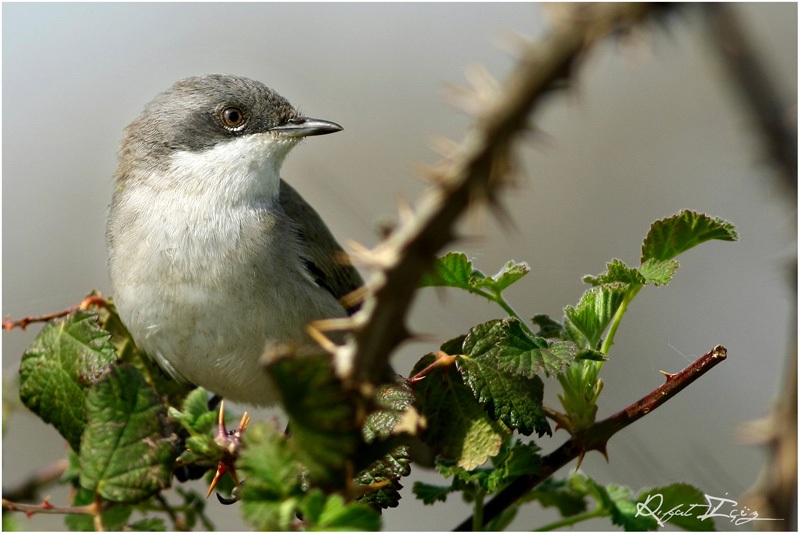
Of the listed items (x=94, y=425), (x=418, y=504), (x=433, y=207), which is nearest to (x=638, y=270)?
(x=433, y=207)

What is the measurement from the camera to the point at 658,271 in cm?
199

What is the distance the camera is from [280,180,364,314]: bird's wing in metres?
4.15

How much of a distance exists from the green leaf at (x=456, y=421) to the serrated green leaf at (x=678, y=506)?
48 cm

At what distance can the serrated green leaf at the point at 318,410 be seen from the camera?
119cm

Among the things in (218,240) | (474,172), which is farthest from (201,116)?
(474,172)

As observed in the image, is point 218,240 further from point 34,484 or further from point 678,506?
point 678,506

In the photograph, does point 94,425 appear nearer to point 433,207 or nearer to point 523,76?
point 433,207

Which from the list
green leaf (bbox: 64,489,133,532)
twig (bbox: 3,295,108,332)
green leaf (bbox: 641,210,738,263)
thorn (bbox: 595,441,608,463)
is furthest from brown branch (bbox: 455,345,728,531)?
twig (bbox: 3,295,108,332)

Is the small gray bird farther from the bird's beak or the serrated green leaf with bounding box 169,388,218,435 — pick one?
the serrated green leaf with bounding box 169,388,218,435

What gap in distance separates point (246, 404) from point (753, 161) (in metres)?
3.58

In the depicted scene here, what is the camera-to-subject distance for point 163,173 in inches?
163

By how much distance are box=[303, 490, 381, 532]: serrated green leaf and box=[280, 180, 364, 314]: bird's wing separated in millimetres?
2814
